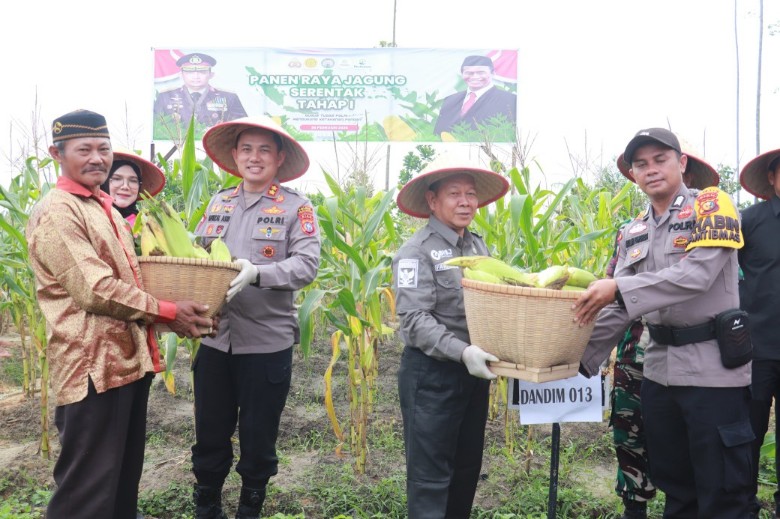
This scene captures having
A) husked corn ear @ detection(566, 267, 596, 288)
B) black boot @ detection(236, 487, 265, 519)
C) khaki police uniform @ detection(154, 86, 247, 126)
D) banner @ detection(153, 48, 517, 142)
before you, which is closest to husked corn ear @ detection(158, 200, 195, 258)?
black boot @ detection(236, 487, 265, 519)

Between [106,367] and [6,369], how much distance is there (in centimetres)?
488

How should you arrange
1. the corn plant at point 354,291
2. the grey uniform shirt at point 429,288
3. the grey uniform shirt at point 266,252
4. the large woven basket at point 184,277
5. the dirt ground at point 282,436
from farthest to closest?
the dirt ground at point 282,436 → the corn plant at point 354,291 → the grey uniform shirt at point 266,252 → the grey uniform shirt at point 429,288 → the large woven basket at point 184,277

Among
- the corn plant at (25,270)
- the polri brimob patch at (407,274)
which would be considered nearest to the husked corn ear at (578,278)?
the polri brimob patch at (407,274)

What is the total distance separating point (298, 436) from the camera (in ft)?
14.7

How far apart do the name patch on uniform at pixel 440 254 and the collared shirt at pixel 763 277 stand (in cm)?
164

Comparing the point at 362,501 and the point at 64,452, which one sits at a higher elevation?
the point at 64,452

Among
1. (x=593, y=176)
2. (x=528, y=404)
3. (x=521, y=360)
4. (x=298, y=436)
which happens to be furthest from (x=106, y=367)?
(x=593, y=176)

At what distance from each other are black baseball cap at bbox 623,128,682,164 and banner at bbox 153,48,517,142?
14.6m

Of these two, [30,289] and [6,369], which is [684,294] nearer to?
[30,289]

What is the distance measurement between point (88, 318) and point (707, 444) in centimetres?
236

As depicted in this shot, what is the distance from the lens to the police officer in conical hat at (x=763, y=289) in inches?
118

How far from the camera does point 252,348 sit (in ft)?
9.70

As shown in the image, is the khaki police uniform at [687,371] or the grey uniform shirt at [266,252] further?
the grey uniform shirt at [266,252]

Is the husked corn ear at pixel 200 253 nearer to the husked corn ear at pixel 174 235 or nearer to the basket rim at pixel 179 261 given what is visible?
the husked corn ear at pixel 174 235
